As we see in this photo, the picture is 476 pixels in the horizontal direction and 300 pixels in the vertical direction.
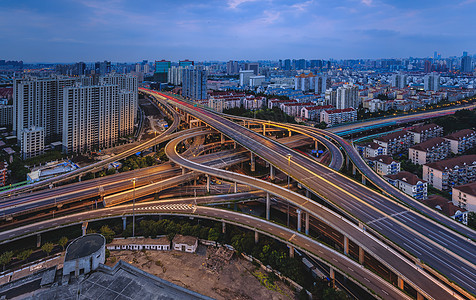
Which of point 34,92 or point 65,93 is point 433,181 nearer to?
point 65,93

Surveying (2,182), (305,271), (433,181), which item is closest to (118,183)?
(2,182)


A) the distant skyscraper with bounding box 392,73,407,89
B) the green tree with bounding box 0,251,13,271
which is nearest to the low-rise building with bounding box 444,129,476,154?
the green tree with bounding box 0,251,13,271

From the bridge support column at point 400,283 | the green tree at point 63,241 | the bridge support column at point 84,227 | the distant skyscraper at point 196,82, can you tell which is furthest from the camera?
the distant skyscraper at point 196,82

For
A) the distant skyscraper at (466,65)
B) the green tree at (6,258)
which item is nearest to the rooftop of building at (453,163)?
the green tree at (6,258)

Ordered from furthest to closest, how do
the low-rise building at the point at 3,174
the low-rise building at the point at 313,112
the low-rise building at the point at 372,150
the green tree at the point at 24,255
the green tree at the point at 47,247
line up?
1. the low-rise building at the point at 313,112
2. the low-rise building at the point at 372,150
3. the low-rise building at the point at 3,174
4. the green tree at the point at 47,247
5. the green tree at the point at 24,255

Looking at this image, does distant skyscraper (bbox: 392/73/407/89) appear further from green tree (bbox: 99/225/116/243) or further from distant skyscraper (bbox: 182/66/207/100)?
green tree (bbox: 99/225/116/243)

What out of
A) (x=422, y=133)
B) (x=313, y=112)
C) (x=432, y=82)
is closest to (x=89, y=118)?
(x=313, y=112)

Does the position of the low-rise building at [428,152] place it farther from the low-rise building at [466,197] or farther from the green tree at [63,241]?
the green tree at [63,241]
